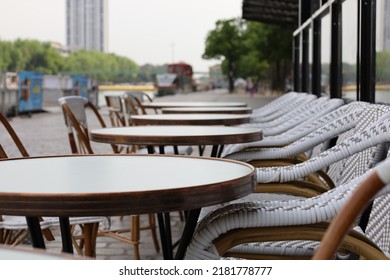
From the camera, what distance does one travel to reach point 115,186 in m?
1.75

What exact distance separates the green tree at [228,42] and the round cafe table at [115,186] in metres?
52.2

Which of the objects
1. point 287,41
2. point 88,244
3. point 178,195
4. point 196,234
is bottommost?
point 88,244

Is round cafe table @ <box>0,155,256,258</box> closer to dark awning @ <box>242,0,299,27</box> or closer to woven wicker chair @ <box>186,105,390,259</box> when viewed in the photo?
woven wicker chair @ <box>186,105,390,259</box>

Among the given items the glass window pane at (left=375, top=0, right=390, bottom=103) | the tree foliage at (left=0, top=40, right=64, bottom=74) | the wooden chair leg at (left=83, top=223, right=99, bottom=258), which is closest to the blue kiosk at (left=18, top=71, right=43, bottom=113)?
the glass window pane at (left=375, top=0, right=390, bottom=103)

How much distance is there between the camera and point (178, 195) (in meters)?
1.65

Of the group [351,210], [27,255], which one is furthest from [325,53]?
[27,255]

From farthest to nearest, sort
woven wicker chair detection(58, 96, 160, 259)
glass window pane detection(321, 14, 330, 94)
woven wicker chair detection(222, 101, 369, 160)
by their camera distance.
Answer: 1. glass window pane detection(321, 14, 330, 94)
2. woven wicker chair detection(58, 96, 160, 259)
3. woven wicker chair detection(222, 101, 369, 160)

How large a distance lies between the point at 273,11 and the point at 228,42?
41535mm

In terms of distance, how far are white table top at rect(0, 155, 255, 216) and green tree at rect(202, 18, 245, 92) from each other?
5219 centimetres

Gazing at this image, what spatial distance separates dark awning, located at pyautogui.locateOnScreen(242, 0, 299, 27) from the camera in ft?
42.1
